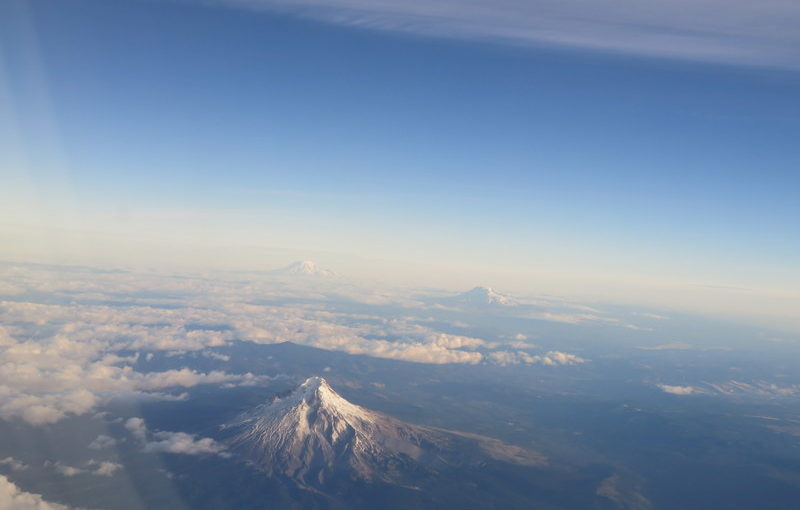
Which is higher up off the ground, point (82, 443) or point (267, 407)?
point (267, 407)

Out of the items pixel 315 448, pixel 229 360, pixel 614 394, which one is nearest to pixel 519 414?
pixel 614 394

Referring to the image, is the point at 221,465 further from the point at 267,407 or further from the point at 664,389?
the point at 664,389

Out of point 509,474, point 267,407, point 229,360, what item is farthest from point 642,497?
point 229,360

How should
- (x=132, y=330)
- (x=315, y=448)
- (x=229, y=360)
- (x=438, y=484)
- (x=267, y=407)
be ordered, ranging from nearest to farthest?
(x=438, y=484) → (x=315, y=448) → (x=267, y=407) → (x=229, y=360) → (x=132, y=330)

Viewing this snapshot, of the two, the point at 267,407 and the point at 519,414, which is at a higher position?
the point at 267,407

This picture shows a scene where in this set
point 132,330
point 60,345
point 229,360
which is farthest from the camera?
point 132,330

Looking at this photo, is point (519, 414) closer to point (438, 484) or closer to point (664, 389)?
point (438, 484)

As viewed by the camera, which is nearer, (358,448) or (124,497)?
(124,497)
